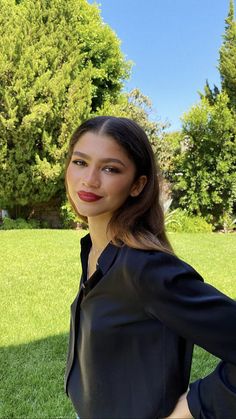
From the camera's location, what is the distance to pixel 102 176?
93 centimetres

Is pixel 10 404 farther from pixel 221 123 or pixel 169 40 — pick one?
pixel 169 40

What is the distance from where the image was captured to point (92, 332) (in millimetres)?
853

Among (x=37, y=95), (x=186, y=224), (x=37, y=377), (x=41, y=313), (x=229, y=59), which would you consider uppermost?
(x=229, y=59)

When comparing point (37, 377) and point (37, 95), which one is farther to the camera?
point (37, 95)

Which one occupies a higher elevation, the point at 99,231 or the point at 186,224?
the point at 99,231

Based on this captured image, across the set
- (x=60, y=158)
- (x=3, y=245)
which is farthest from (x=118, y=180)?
(x=60, y=158)

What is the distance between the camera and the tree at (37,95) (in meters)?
11.1

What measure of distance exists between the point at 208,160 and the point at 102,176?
40.7 feet

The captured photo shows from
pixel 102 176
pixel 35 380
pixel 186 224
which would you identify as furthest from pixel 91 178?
pixel 186 224

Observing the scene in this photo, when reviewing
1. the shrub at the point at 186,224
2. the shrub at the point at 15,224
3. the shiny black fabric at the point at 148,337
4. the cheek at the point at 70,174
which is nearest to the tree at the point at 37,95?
the shrub at the point at 15,224

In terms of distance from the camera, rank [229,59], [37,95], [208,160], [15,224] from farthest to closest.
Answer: [229,59], [208,160], [15,224], [37,95]

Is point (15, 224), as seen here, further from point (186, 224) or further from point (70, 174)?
point (70, 174)

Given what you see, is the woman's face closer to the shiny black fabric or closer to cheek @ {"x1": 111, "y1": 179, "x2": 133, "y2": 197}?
cheek @ {"x1": 111, "y1": 179, "x2": 133, "y2": 197}

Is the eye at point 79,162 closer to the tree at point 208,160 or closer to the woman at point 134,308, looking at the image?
the woman at point 134,308
